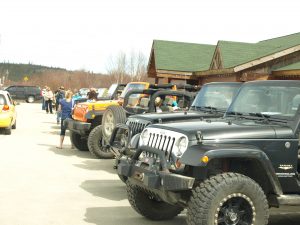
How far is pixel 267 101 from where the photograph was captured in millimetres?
6695

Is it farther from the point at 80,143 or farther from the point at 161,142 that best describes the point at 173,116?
the point at 80,143

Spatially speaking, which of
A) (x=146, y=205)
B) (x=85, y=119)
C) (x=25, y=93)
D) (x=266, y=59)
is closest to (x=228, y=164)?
(x=146, y=205)

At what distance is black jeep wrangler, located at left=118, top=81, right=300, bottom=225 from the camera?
5.48 meters

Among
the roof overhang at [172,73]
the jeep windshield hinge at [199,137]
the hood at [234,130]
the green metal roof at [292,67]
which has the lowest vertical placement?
the jeep windshield hinge at [199,137]

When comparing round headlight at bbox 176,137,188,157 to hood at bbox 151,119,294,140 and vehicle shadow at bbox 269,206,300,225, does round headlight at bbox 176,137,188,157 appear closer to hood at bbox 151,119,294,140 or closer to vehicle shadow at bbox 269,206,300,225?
hood at bbox 151,119,294,140

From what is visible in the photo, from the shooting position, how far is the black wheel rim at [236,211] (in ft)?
18.2

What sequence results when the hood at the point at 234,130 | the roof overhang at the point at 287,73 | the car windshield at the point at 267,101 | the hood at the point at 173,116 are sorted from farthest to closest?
the roof overhang at the point at 287,73, the hood at the point at 173,116, the car windshield at the point at 267,101, the hood at the point at 234,130

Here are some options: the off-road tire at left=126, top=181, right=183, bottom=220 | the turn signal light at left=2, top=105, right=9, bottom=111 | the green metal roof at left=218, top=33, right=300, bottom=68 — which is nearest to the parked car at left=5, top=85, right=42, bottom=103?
the green metal roof at left=218, top=33, right=300, bottom=68

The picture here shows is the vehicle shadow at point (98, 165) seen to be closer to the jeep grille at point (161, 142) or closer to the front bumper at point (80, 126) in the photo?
the front bumper at point (80, 126)

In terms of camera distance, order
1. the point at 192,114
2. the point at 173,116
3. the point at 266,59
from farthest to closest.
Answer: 1. the point at 266,59
2. the point at 192,114
3. the point at 173,116

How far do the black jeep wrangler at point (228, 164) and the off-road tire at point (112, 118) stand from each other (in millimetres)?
3195

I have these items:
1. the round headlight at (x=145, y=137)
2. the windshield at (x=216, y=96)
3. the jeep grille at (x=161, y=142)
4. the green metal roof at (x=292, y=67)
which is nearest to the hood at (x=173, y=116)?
the windshield at (x=216, y=96)

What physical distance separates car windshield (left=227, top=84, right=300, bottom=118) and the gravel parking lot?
5.39ft

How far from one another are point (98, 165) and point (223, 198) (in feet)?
22.3
